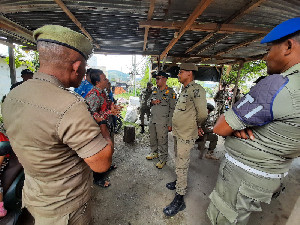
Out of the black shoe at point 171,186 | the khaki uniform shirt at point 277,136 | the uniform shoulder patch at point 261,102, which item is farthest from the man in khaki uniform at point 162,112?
the uniform shoulder patch at point 261,102

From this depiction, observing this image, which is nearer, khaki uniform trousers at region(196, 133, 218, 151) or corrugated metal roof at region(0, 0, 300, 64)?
corrugated metal roof at region(0, 0, 300, 64)

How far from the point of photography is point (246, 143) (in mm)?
1448

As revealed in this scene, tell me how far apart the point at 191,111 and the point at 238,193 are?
1.57 m

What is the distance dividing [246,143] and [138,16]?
2.75m

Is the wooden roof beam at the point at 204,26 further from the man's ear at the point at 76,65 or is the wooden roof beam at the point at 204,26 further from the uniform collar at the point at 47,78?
the uniform collar at the point at 47,78

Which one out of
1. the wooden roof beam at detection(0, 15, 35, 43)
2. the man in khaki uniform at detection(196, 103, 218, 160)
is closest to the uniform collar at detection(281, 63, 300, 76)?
the man in khaki uniform at detection(196, 103, 218, 160)

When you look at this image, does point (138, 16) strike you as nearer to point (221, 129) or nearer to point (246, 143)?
point (221, 129)

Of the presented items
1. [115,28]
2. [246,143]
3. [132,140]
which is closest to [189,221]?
[246,143]

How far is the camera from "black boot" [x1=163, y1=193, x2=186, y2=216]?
9.16 feet

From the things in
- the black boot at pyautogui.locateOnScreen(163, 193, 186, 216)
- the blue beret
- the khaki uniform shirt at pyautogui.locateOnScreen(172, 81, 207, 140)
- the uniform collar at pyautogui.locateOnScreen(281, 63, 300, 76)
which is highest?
the blue beret

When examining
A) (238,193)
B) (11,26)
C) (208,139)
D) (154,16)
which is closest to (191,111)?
(238,193)

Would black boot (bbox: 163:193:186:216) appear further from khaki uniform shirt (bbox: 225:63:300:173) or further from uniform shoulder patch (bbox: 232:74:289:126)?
uniform shoulder patch (bbox: 232:74:289:126)

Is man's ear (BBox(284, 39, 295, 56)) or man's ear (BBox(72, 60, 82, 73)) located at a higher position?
man's ear (BBox(284, 39, 295, 56))

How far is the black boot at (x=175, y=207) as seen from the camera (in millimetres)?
2791
